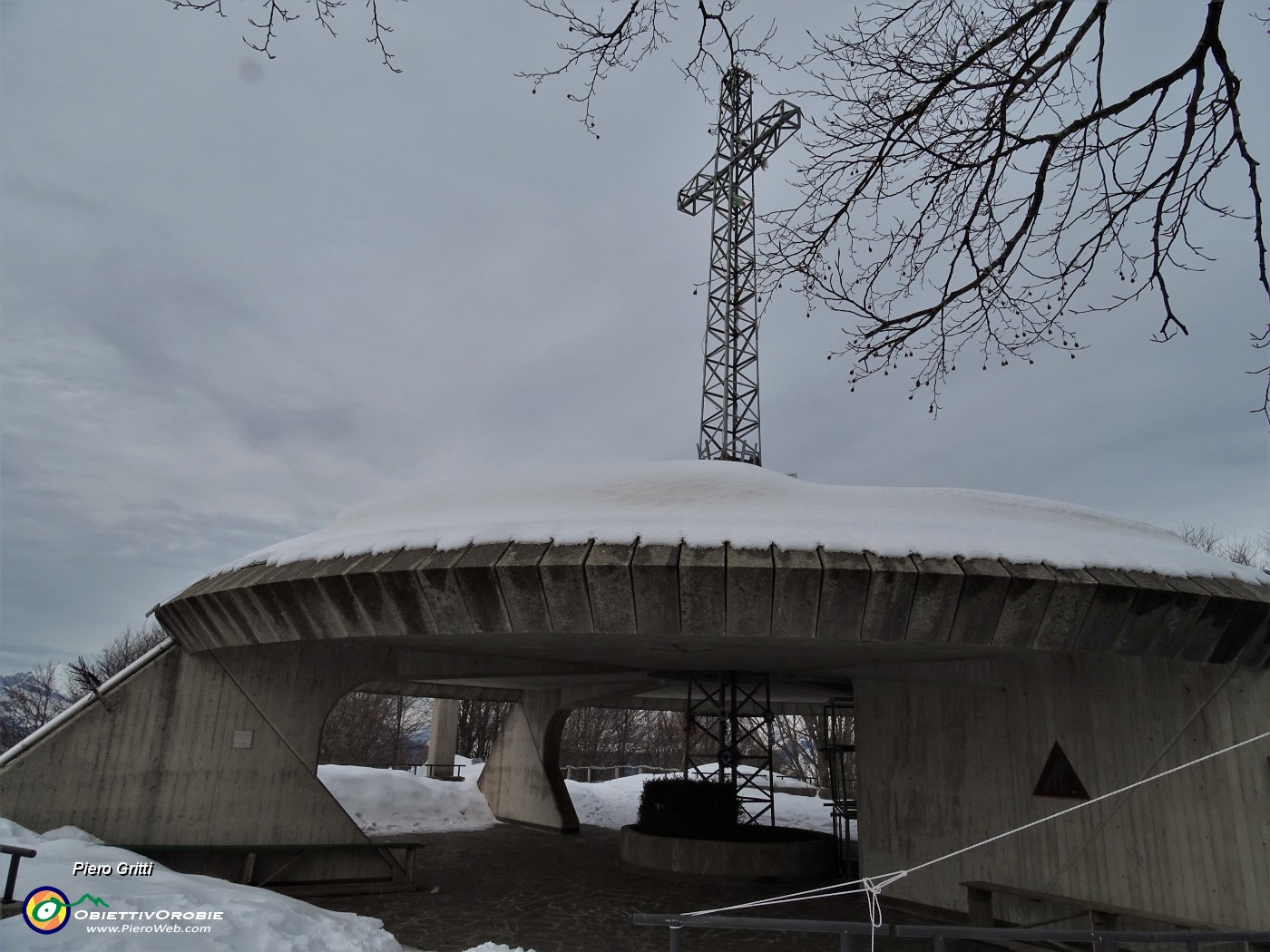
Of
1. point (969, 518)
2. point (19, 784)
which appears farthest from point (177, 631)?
point (969, 518)

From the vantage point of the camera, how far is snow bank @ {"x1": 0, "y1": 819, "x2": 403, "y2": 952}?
5.01 metres

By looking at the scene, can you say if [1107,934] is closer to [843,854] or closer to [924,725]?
[924,725]

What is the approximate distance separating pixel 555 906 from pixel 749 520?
591cm

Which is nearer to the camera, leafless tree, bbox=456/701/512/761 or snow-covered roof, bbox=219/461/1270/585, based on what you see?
snow-covered roof, bbox=219/461/1270/585

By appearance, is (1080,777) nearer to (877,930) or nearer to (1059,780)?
(1059,780)

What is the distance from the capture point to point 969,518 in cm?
818

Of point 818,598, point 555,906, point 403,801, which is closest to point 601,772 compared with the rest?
point 403,801

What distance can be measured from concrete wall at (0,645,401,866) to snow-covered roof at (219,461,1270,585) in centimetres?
218

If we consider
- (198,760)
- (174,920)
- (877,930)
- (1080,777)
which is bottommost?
(174,920)

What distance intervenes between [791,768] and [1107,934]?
142 feet

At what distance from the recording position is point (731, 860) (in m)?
12.7

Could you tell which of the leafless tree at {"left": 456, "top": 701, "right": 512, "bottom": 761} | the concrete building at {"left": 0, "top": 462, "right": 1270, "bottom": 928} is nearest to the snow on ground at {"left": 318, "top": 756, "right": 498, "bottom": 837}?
the concrete building at {"left": 0, "top": 462, "right": 1270, "bottom": 928}

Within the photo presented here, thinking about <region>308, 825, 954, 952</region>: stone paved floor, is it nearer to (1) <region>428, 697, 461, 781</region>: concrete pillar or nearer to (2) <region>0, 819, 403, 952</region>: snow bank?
(2) <region>0, 819, 403, 952</region>: snow bank

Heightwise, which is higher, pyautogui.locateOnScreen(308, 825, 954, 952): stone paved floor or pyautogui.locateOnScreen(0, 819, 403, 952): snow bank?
pyautogui.locateOnScreen(0, 819, 403, 952): snow bank
